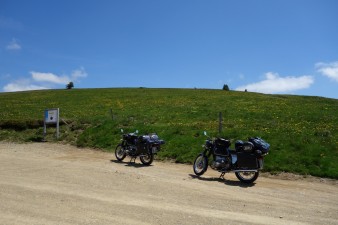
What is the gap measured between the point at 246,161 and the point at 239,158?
0.88ft

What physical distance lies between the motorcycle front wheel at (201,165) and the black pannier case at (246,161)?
1.33m

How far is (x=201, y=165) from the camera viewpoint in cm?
1404

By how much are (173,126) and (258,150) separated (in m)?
A: 10.2

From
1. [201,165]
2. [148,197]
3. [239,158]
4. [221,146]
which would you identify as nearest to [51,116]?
[201,165]

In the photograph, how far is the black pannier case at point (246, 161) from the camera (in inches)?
505

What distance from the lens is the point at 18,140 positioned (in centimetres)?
2402

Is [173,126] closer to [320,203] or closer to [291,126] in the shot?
[291,126]

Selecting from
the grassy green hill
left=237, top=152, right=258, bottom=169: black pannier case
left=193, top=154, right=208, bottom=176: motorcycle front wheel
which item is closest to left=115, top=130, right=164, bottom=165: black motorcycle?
the grassy green hill

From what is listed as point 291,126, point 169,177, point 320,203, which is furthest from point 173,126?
point 320,203

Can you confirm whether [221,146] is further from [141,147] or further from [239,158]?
[141,147]

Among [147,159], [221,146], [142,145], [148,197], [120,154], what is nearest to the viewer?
[148,197]

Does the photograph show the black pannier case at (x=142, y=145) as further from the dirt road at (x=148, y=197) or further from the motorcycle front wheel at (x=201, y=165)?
the motorcycle front wheel at (x=201, y=165)

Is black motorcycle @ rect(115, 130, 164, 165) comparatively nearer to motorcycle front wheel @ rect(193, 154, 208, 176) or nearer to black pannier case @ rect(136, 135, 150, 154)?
black pannier case @ rect(136, 135, 150, 154)

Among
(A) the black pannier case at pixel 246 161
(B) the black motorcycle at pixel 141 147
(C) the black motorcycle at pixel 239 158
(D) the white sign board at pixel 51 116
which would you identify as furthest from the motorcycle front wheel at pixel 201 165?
(D) the white sign board at pixel 51 116
